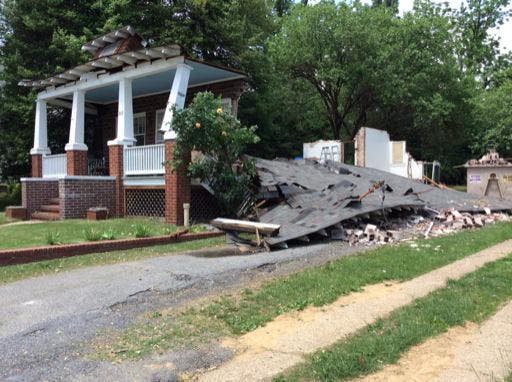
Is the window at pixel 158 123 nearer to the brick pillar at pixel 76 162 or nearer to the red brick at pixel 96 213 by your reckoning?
the brick pillar at pixel 76 162

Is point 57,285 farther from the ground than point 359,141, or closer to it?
closer to it

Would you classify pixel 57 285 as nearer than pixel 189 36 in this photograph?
Yes

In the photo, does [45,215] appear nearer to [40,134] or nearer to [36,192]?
[36,192]

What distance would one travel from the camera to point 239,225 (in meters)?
10.1

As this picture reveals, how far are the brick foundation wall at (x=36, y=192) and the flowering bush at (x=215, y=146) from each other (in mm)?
5757

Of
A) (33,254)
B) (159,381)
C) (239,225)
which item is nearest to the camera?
(159,381)

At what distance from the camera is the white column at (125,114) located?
1358 centimetres

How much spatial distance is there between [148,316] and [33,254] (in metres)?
4.02

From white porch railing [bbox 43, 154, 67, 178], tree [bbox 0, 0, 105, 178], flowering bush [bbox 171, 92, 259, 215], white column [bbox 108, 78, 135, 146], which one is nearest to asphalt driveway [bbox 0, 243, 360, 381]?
flowering bush [bbox 171, 92, 259, 215]

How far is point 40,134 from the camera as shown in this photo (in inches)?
658

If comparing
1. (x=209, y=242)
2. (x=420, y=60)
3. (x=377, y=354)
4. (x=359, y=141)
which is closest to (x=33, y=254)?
(x=209, y=242)

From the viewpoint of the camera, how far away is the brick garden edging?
833 centimetres

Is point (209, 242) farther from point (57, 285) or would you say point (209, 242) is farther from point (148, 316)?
point (148, 316)

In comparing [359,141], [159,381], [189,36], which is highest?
[189,36]
